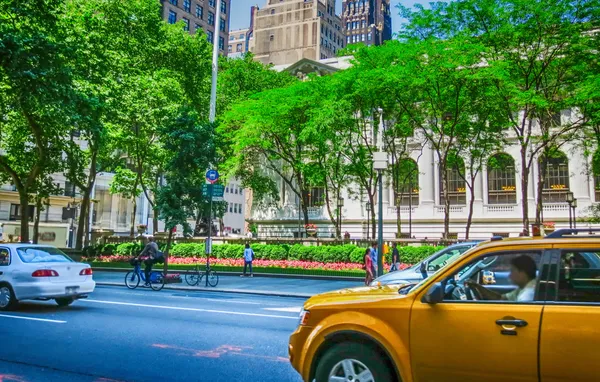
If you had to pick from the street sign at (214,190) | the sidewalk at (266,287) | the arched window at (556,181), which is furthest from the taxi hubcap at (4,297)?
the arched window at (556,181)

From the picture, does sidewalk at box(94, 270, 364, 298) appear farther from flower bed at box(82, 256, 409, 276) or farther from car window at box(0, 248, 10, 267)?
car window at box(0, 248, 10, 267)

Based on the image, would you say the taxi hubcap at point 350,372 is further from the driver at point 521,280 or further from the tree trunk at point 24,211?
the tree trunk at point 24,211

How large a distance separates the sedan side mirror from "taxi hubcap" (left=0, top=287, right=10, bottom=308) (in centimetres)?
1121

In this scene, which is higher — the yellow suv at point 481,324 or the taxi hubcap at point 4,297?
the yellow suv at point 481,324

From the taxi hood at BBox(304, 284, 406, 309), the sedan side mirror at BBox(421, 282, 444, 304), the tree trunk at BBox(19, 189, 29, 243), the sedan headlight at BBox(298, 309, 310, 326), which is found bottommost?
the sedan headlight at BBox(298, 309, 310, 326)

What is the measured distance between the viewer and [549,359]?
154 inches

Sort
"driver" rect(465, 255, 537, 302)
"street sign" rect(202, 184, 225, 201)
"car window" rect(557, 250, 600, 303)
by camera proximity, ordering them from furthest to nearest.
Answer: "street sign" rect(202, 184, 225, 201)
"driver" rect(465, 255, 537, 302)
"car window" rect(557, 250, 600, 303)

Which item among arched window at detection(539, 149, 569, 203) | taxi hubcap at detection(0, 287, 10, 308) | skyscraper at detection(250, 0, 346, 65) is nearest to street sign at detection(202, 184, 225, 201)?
taxi hubcap at detection(0, 287, 10, 308)

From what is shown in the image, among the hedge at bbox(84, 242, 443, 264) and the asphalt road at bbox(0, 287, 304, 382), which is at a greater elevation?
the hedge at bbox(84, 242, 443, 264)

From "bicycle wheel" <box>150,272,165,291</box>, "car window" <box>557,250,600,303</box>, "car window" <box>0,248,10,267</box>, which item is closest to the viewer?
"car window" <box>557,250,600,303</box>

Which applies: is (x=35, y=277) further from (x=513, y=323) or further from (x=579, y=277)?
(x=579, y=277)

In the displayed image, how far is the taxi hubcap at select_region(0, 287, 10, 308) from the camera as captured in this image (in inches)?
474

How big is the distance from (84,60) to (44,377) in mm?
24989

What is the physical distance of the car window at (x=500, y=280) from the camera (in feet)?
14.2
